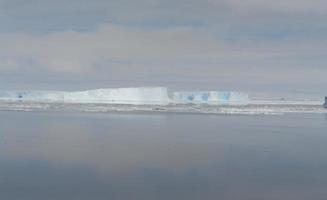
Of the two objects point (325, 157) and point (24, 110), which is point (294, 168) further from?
point (24, 110)

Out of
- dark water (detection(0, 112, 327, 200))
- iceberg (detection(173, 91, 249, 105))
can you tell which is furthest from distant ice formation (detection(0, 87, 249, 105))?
dark water (detection(0, 112, 327, 200))

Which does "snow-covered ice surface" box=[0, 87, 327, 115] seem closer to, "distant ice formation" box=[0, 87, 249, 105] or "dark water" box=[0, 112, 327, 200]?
"distant ice formation" box=[0, 87, 249, 105]

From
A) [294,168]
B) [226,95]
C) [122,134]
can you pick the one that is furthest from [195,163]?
[226,95]

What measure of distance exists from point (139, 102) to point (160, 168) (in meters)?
29.5

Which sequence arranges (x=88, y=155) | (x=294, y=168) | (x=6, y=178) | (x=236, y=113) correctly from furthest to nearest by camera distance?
(x=236, y=113) < (x=88, y=155) < (x=294, y=168) < (x=6, y=178)

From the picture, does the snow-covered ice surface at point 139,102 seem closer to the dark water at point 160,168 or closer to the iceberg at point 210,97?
the iceberg at point 210,97

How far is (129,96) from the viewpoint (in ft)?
119

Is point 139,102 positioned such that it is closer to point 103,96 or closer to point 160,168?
point 103,96

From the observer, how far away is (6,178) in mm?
6855

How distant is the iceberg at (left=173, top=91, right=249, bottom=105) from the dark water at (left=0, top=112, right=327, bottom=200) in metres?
24.9

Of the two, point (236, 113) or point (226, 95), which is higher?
point (226, 95)

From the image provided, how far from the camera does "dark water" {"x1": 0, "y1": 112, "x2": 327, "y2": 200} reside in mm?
6219

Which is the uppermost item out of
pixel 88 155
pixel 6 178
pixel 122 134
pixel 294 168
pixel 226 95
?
pixel 226 95

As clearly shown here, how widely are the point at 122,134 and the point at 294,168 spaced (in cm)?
674
